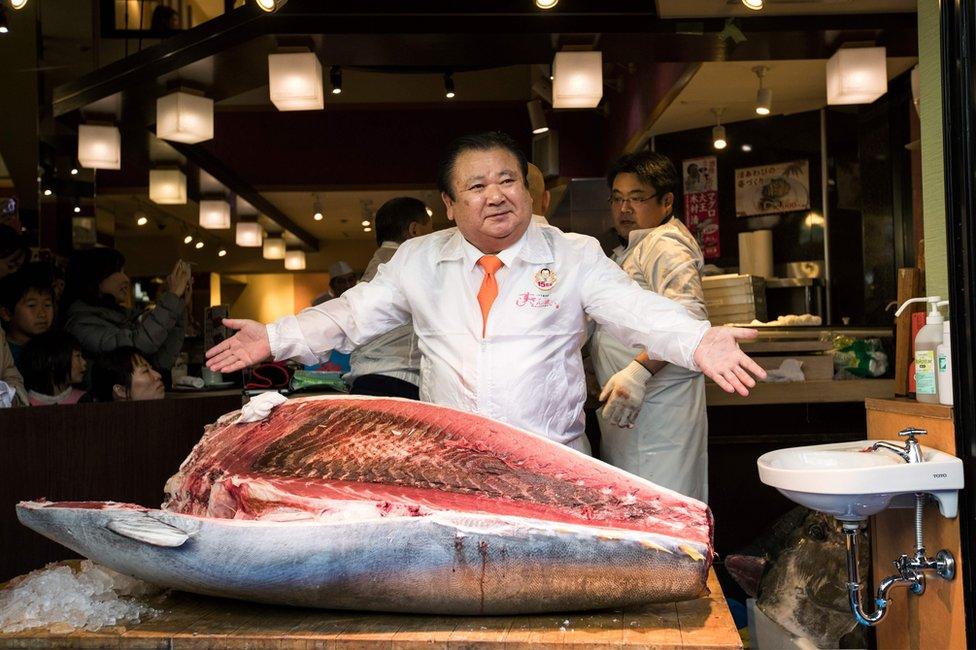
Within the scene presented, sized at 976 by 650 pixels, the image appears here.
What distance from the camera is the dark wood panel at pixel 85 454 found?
9.62ft

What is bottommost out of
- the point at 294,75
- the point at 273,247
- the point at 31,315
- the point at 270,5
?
the point at 31,315

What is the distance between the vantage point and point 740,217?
8.09m

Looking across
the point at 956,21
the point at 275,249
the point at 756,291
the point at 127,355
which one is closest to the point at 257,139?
the point at 275,249

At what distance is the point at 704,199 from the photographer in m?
8.20

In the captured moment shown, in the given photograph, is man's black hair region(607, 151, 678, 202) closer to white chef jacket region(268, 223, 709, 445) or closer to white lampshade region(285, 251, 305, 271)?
white chef jacket region(268, 223, 709, 445)

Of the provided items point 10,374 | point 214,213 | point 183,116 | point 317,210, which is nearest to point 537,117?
point 183,116

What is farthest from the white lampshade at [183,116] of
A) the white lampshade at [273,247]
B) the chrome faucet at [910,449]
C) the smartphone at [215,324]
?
the white lampshade at [273,247]

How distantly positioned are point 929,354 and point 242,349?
178cm

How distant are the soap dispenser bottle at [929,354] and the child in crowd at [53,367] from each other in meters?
3.05

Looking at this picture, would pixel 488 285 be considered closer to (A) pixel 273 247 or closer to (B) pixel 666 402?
(B) pixel 666 402

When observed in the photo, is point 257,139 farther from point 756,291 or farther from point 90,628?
point 90,628

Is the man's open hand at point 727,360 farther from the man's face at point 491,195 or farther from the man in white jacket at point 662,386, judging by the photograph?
the man in white jacket at point 662,386

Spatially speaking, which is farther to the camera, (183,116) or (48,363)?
(183,116)

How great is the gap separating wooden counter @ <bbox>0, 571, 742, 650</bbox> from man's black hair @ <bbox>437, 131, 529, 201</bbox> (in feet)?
3.71
